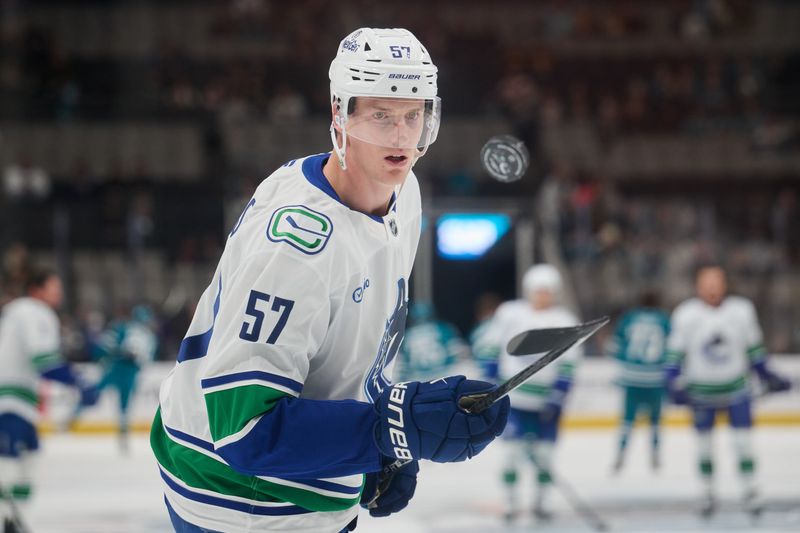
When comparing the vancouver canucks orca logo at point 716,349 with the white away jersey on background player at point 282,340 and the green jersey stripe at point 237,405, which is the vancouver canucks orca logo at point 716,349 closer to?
the white away jersey on background player at point 282,340

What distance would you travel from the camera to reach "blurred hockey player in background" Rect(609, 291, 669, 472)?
7.24 m

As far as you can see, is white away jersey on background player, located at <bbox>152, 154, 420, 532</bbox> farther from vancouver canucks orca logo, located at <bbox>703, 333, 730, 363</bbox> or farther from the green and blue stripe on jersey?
vancouver canucks orca logo, located at <bbox>703, 333, 730, 363</bbox>

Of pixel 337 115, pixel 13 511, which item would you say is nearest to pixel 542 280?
pixel 13 511

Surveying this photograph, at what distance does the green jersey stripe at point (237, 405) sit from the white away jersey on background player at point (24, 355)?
3.68 m

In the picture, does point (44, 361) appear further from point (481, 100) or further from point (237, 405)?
point (481, 100)

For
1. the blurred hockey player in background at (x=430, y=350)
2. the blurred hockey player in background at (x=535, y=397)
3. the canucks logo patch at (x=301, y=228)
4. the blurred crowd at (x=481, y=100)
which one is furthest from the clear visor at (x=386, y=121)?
the blurred crowd at (x=481, y=100)

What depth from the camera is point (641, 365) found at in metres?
7.39

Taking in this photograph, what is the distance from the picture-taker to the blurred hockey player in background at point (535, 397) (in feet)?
19.5

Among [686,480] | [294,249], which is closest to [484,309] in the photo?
[686,480]

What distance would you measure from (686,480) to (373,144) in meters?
5.95

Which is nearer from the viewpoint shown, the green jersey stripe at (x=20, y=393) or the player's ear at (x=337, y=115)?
the player's ear at (x=337, y=115)

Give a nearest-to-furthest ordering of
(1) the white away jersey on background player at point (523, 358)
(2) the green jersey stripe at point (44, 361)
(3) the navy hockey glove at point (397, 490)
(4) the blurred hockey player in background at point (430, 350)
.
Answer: (3) the navy hockey glove at point (397, 490), (2) the green jersey stripe at point (44, 361), (1) the white away jersey on background player at point (523, 358), (4) the blurred hockey player in background at point (430, 350)

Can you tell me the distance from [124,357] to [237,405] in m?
7.00

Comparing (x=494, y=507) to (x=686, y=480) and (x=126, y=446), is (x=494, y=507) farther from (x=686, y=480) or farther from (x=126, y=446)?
(x=126, y=446)
